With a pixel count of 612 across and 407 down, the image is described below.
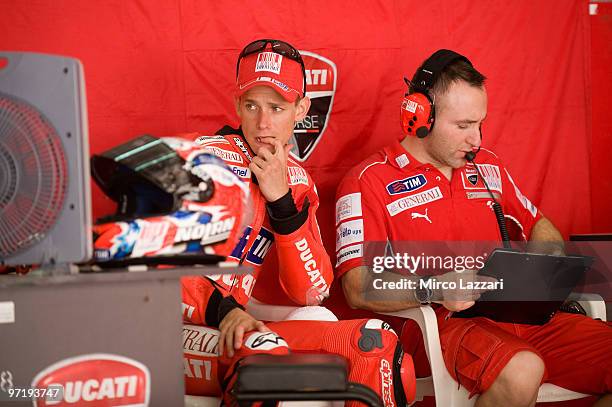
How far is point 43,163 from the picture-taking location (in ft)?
4.12

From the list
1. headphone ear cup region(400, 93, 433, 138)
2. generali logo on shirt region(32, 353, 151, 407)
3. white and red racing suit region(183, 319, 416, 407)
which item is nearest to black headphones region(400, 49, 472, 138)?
headphone ear cup region(400, 93, 433, 138)

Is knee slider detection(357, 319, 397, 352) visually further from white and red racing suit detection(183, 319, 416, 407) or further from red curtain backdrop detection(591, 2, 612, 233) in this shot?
red curtain backdrop detection(591, 2, 612, 233)

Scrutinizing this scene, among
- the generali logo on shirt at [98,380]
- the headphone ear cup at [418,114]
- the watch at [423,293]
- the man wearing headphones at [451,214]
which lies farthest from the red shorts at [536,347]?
the generali logo on shirt at [98,380]

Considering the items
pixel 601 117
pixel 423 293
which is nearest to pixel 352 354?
pixel 423 293

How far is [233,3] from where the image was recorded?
2885 mm

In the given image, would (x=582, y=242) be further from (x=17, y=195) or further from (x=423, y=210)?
(x=17, y=195)

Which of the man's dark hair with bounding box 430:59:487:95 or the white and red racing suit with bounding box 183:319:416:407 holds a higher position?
the man's dark hair with bounding box 430:59:487:95

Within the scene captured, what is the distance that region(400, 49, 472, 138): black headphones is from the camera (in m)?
2.52

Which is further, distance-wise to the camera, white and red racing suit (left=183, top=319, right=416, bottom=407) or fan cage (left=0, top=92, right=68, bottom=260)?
white and red racing suit (left=183, top=319, right=416, bottom=407)

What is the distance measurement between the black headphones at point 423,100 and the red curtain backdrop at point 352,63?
0.43m

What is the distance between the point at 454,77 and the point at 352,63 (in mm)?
547

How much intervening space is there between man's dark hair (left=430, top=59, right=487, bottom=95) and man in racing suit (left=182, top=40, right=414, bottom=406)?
18.9 inches

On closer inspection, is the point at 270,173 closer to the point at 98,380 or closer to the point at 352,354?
the point at 352,354


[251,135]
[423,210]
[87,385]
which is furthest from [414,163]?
[87,385]
